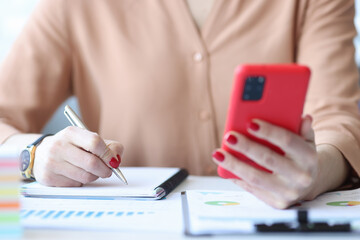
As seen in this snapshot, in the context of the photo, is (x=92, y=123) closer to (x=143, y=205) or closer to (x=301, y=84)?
(x=143, y=205)

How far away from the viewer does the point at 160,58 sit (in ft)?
3.49

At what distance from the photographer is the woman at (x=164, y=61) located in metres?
1.04

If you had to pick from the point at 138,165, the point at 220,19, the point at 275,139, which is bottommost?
the point at 138,165

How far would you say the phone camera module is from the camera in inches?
19.8

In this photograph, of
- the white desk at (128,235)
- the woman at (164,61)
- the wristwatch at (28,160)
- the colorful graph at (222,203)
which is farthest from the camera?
the woman at (164,61)

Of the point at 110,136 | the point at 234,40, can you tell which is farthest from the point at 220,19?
the point at 110,136

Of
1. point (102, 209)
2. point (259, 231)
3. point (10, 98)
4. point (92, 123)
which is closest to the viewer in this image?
point (259, 231)

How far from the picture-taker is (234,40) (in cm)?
108

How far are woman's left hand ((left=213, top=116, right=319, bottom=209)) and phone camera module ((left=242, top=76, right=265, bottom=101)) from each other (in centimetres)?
3

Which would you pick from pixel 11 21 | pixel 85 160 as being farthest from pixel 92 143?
pixel 11 21

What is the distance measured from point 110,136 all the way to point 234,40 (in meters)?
0.42

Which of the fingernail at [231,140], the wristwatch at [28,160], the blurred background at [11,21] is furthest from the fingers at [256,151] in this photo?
the blurred background at [11,21]

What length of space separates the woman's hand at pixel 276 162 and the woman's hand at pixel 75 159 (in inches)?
8.4

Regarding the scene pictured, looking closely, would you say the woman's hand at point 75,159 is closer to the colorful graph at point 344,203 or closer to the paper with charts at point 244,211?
the paper with charts at point 244,211
